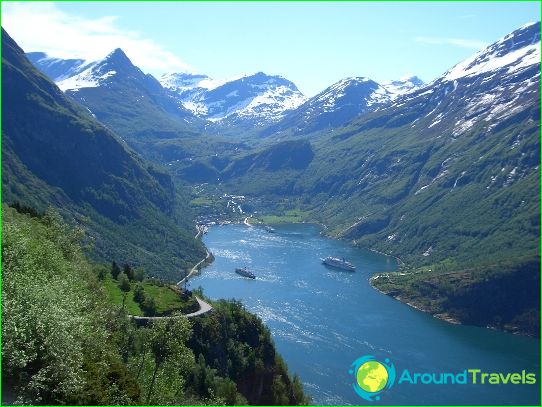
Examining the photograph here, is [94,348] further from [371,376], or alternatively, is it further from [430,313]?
[430,313]

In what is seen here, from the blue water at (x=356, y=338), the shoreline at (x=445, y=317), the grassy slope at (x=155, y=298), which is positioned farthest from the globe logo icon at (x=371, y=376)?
the shoreline at (x=445, y=317)

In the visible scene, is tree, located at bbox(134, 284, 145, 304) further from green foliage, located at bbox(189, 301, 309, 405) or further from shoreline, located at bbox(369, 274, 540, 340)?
shoreline, located at bbox(369, 274, 540, 340)

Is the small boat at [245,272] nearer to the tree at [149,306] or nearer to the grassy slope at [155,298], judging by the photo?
the grassy slope at [155,298]

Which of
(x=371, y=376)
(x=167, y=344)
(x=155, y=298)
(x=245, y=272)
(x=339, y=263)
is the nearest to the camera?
(x=167, y=344)

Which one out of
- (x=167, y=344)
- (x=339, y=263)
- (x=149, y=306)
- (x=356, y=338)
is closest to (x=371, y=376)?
(x=356, y=338)

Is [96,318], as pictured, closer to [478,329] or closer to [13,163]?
[478,329]

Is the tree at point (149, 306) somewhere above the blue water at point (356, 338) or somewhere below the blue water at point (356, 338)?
below

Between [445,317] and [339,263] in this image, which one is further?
[339,263]
